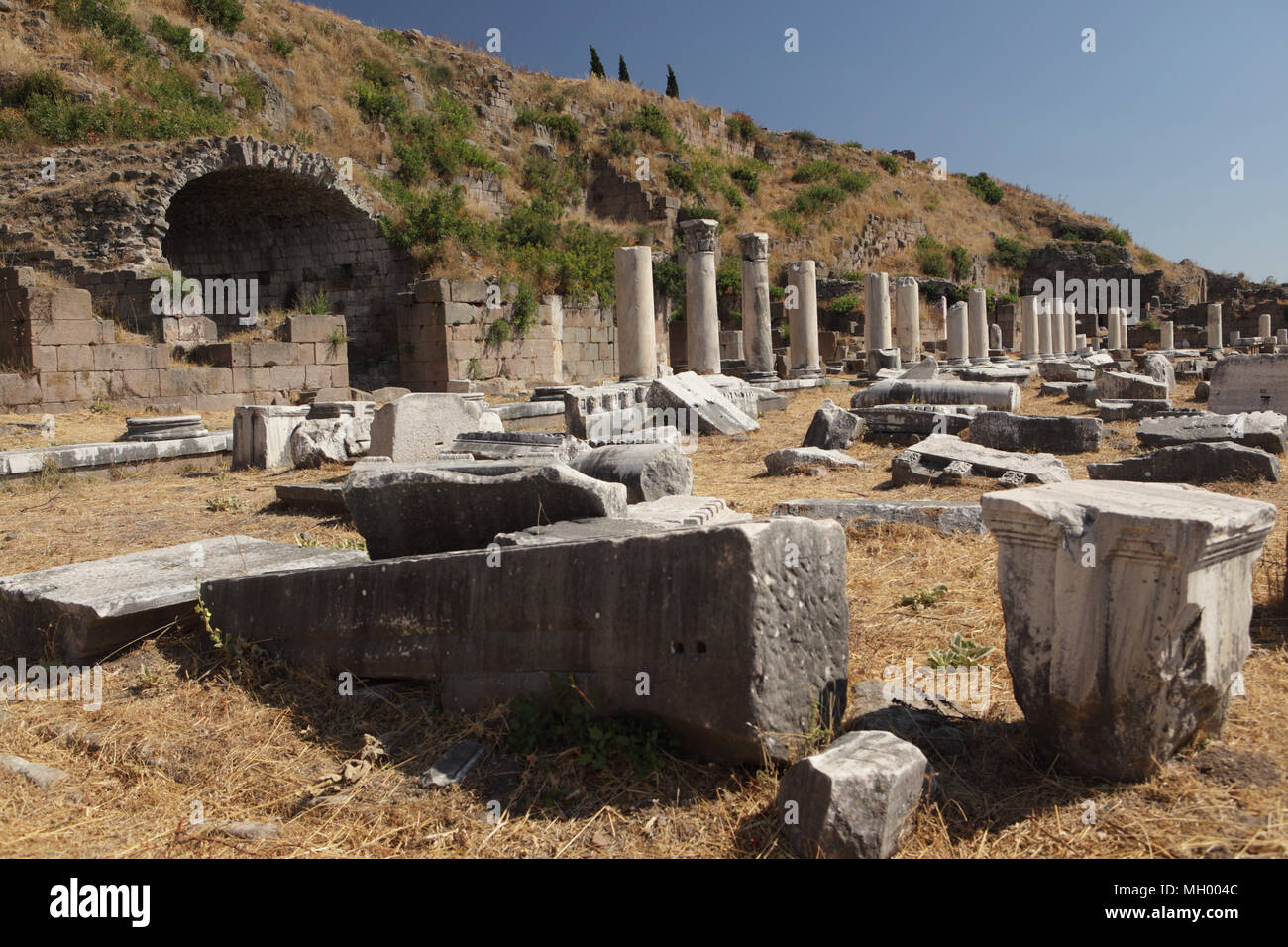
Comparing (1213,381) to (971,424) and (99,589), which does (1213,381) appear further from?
(99,589)

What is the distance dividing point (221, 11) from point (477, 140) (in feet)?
25.0

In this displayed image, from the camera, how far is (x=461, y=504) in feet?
13.8

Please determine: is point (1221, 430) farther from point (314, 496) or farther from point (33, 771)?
point (33, 771)

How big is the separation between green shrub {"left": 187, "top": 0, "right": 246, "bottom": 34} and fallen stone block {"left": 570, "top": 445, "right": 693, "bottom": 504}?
76.6 ft

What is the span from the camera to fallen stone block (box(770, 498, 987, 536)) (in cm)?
591

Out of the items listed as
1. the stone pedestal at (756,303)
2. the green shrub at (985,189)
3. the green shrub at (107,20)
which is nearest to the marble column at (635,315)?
the stone pedestal at (756,303)

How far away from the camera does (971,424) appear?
10211mm

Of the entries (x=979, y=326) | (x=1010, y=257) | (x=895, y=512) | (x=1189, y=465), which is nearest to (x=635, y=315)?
(x=1189, y=465)

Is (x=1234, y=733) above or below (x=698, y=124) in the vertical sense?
below

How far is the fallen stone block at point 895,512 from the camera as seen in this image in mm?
5906

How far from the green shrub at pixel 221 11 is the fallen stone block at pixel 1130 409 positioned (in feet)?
76.2

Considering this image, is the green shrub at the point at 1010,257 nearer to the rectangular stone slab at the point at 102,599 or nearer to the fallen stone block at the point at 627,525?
the fallen stone block at the point at 627,525
